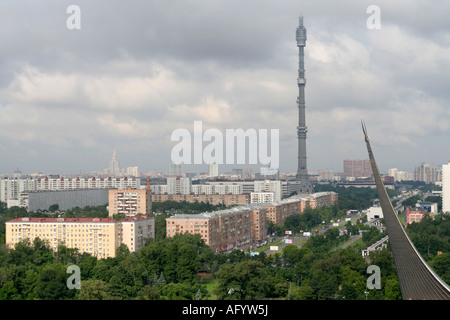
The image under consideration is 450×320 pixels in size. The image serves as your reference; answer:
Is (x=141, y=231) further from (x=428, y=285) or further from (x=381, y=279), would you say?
(x=428, y=285)

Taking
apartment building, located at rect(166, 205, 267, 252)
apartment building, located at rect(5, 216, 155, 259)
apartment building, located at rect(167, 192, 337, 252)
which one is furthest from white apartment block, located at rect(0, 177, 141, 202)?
apartment building, located at rect(5, 216, 155, 259)

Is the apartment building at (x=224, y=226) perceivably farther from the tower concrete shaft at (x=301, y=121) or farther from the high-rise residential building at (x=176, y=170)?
the high-rise residential building at (x=176, y=170)

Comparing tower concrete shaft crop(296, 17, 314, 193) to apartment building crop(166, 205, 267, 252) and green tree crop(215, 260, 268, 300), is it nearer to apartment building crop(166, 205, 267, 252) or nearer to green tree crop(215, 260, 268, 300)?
apartment building crop(166, 205, 267, 252)

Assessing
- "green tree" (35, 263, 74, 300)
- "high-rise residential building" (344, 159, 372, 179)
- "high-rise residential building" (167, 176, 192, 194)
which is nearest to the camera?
"green tree" (35, 263, 74, 300)

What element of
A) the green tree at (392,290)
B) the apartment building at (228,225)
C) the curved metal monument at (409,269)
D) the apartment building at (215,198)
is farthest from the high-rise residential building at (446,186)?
the curved metal monument at (409,269)

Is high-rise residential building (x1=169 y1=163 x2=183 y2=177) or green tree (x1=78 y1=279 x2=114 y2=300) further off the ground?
high-rise residential building (x1=169 y1=163 x2=183 y2=177)

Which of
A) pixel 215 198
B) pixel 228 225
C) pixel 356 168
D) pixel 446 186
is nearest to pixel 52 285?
pixel 228 225
